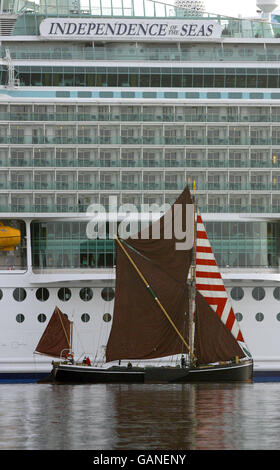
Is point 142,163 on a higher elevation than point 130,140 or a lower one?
lower

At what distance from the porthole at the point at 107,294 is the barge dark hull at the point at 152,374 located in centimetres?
458

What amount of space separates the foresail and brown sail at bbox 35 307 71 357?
7667 millimetres

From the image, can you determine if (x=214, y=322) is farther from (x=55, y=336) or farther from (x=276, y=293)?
(x=55, y=336)

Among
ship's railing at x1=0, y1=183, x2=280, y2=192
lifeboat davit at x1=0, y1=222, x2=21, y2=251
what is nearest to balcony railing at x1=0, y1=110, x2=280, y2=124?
ship's railing at x1=0, y1=183, x2=280, y2=192

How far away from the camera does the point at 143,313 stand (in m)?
63.6

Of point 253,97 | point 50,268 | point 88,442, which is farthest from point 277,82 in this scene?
point 88,442

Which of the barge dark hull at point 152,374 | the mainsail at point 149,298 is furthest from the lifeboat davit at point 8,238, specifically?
the barge dark hull at point 152,374

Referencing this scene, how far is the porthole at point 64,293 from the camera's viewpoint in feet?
222

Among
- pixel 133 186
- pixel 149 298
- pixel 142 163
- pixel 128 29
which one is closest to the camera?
pixel 149 298

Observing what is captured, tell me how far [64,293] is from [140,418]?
2842cm

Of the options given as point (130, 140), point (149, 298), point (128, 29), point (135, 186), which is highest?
point (128, 29)

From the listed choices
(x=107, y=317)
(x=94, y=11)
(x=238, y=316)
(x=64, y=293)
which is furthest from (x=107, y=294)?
(x=94, y=11)

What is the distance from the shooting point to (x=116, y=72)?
70.4m
